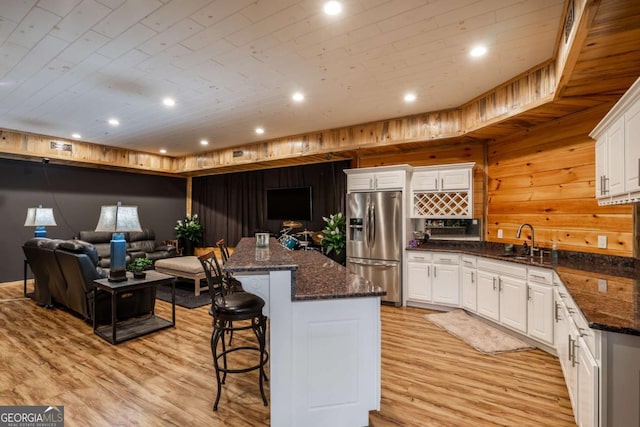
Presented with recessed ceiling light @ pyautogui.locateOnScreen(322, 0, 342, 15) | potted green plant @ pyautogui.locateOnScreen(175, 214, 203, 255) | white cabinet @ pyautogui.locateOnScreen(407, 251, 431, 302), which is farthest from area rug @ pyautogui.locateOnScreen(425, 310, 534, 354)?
potted green plant @ pyautogui.locateOnScreen(175, 214, 203, 255)

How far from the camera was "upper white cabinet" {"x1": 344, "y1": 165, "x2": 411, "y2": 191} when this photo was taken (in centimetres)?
468

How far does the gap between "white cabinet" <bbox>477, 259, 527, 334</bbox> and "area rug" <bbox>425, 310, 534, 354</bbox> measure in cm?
14

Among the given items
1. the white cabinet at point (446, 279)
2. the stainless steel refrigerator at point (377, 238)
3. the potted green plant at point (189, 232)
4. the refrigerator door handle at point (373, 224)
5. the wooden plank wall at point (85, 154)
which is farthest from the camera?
the potted green plant at point (189, 232)

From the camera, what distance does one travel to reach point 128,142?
630cm

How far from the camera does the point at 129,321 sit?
392 cm

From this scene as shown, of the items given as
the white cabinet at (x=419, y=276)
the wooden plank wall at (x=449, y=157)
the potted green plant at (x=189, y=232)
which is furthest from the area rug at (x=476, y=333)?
the potted green plant at (x=189, y=232)

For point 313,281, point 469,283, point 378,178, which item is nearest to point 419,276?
point 469,283

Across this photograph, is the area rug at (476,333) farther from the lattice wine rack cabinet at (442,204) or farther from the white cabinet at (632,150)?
the white cabinet at (632,150)

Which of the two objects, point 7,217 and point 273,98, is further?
point 7,217

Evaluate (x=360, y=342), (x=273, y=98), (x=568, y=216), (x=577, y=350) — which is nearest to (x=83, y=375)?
(x=360, y=342)

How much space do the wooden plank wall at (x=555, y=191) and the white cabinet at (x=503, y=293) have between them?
0.66 m

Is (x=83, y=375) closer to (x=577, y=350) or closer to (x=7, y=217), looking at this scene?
(x=577, y=350)

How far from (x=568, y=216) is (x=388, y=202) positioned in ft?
7.25

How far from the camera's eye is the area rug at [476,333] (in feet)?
10.4
